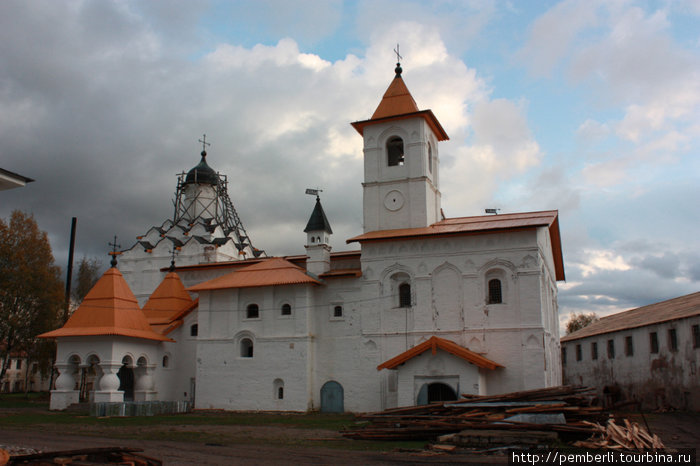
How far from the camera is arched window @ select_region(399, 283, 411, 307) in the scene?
23.9m

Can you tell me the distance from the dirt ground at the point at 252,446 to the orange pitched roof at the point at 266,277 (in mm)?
7523

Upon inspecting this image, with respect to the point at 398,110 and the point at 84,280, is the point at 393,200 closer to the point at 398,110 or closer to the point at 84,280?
the point at 398,110

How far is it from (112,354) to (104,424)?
6170mm

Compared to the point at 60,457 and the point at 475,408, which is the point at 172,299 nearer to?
the point at 475,408

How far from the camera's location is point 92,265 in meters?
48.8

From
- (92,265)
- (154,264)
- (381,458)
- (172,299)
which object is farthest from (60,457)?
(92,265)

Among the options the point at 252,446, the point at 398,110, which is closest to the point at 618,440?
the point at 252,446

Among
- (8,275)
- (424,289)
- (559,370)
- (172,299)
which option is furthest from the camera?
(8,275)

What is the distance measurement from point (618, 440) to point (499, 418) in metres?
2.45

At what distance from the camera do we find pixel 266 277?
25.6 metres

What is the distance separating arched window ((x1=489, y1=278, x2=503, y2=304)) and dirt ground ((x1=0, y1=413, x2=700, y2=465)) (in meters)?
6.50

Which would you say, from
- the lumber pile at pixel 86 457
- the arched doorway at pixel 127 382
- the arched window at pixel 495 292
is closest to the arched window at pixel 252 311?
the arched doorway at pixel 127 382

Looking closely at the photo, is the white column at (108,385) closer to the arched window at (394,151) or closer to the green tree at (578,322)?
the arched window at (394,151)

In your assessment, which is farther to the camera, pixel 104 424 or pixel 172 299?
pixel 172 299
